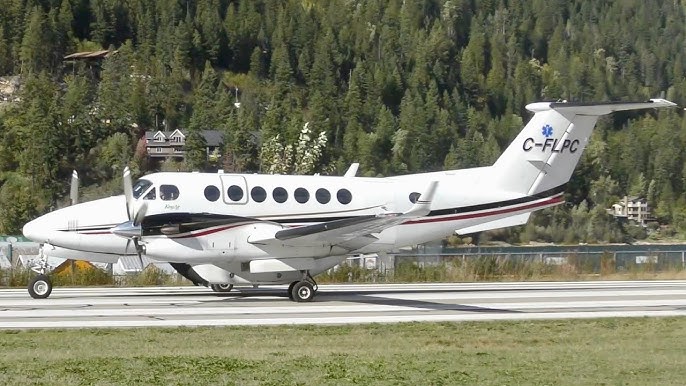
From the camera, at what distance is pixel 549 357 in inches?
733

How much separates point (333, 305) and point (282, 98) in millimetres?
124958

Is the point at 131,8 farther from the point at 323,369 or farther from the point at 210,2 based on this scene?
the point at 323,369

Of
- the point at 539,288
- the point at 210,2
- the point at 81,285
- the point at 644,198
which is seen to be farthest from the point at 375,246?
the point at 210,2

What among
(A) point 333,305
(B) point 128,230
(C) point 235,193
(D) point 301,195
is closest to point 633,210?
(D) point 301,195

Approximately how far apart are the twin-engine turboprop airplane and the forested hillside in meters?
47.4

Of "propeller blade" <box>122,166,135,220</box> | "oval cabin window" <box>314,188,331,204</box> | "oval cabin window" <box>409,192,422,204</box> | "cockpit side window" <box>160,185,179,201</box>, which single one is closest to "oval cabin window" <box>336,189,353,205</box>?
"oval cabin window" <box>314,188,331,204</box>

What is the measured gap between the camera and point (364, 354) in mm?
18828

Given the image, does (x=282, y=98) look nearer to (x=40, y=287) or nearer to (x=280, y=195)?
(x=280, y=195)

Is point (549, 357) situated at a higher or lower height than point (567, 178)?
lower

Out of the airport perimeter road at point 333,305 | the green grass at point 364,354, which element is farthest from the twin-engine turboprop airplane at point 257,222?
the green grass at point 364,354

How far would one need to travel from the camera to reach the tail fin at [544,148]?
1272 inches

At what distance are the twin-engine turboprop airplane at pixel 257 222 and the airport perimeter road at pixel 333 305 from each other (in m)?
0.95

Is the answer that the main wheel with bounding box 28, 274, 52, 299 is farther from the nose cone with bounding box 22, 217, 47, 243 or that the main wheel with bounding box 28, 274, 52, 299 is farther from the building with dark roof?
the building with dark roof

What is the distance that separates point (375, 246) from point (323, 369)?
523 inches
